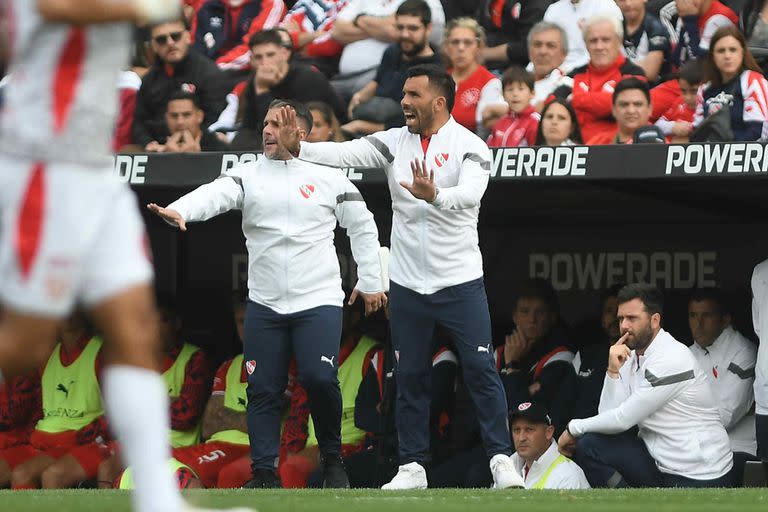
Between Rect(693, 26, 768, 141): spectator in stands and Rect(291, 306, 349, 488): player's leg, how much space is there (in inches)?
109

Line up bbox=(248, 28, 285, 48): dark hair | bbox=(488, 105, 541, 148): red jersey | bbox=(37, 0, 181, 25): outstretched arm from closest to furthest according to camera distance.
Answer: bbox=(37, 0, 181, 25): outstretched arm, bbox=(488, 105, 541, 148): red jersey, bbox=(248, 28, 285, 48): dark hair

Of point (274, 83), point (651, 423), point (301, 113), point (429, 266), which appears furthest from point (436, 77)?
point (274, 83)

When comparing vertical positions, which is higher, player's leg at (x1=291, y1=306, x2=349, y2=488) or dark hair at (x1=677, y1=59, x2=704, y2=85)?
dark hair at (x1=677, y1=59, x2=704, y2=85)

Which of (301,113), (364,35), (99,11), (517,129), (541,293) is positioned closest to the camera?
(99,11)

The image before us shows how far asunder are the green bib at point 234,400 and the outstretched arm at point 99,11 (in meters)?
6.10

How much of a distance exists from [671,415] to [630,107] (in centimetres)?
203

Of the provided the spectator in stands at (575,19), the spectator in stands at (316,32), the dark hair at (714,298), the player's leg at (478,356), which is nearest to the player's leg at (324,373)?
the player's leg at (478,356)

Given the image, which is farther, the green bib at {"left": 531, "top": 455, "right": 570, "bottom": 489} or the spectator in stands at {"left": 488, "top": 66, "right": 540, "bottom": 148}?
the spectator in stands at {"left": 488, "top": 66, "right": 540, "bottom": 148}

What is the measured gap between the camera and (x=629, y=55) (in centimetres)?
1104

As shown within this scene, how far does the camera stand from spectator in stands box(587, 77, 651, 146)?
947 cm

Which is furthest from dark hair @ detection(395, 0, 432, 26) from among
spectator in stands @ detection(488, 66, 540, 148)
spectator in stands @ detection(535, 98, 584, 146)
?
spectator in stands @ detection(535, 98, 584, 146)

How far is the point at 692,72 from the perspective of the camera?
393 inches

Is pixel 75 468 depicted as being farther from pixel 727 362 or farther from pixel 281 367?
pixel 727 362

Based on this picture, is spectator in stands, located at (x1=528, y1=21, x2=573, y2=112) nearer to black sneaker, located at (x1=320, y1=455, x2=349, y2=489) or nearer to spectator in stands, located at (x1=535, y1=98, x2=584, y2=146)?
spectator in stands, located at (x1=535, y1=98, x2=584, y2=146)
